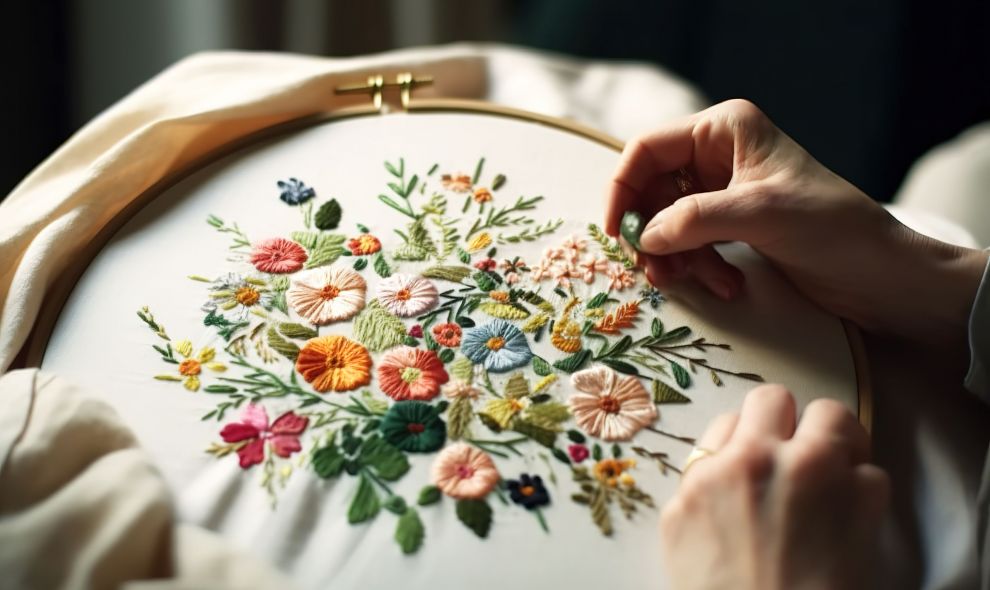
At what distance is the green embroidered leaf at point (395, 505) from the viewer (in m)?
0.55

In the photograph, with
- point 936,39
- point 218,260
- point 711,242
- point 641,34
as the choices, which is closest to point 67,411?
point 218,260

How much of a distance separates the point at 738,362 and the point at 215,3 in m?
1.07

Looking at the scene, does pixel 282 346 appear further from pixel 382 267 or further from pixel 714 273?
pixel 714 273

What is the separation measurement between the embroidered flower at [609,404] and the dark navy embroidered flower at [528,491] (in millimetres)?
55

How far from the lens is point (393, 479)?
1.86 feet

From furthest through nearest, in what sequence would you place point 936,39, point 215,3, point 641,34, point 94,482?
1. point 641,34
2. point 936,39
3. point 215,3
4. point 94,482

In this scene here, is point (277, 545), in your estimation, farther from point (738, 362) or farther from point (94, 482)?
point (738, 362)

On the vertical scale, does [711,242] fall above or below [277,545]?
above

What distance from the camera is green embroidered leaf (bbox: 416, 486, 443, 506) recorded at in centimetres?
55

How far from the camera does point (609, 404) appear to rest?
61 centimetres

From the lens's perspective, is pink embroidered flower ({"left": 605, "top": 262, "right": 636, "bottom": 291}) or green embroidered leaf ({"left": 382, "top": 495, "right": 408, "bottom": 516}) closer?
green embroidered leaf ({"left": 382, "top": 495, "right": 408, "bottom": 516})

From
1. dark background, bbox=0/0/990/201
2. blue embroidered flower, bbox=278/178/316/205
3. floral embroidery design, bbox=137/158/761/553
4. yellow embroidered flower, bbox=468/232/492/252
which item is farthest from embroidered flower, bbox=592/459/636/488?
dark background, bbox=0/0/990/201

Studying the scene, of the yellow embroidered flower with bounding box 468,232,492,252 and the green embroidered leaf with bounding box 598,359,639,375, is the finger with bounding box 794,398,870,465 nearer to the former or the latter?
the green embroidered leaf with bounding box 598,359,639,375

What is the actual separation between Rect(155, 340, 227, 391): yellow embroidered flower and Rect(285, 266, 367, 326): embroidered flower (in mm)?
71
